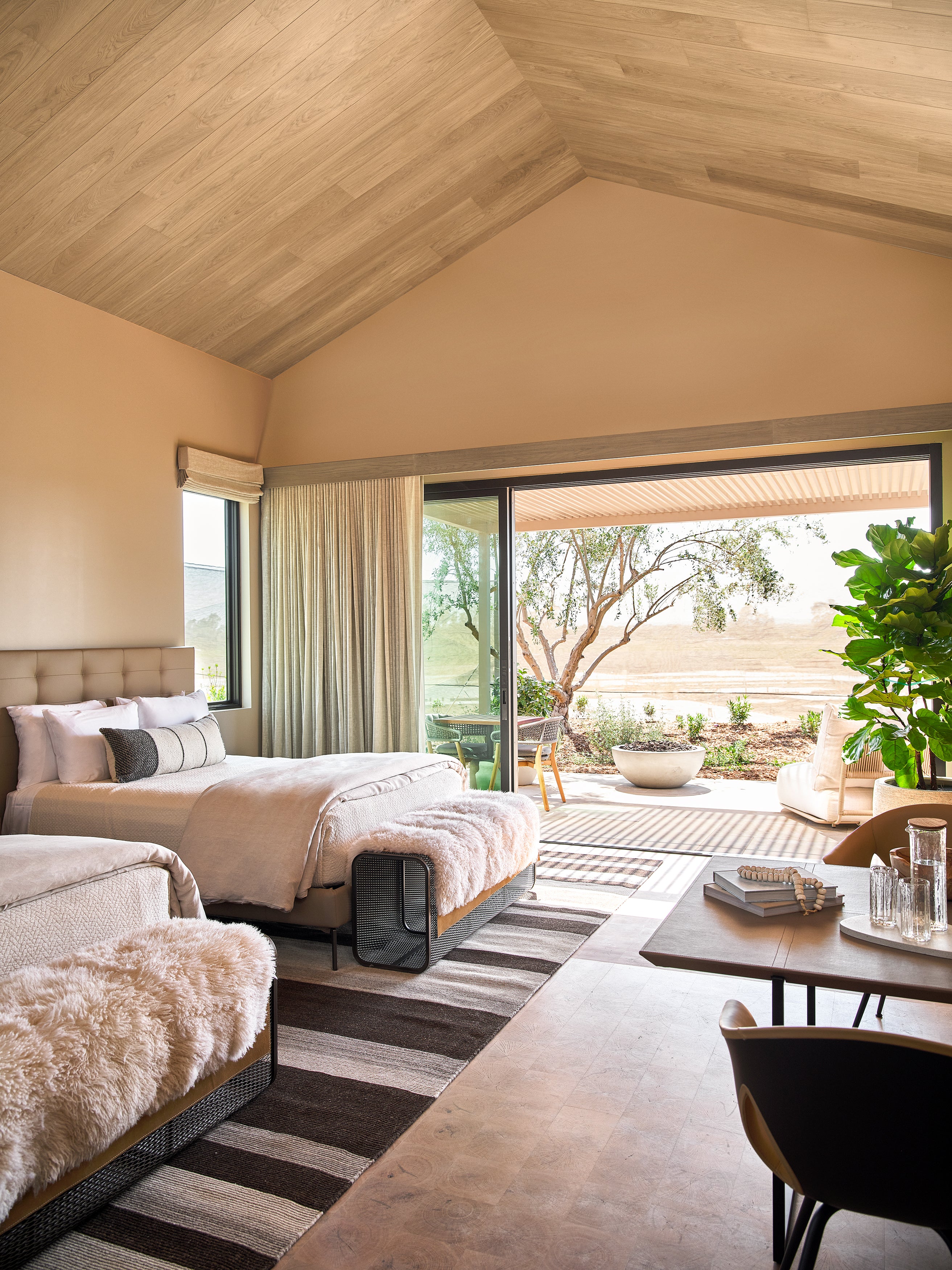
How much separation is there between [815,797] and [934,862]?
4.70 meters

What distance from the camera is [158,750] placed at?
4.27 m

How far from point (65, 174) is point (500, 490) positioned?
2.83 m

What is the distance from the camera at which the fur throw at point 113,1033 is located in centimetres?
175

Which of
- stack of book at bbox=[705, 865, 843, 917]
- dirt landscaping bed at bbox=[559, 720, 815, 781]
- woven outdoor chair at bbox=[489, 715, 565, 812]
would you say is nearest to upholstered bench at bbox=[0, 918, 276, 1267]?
stack of book at bbox=[705, 865, 843, 917]

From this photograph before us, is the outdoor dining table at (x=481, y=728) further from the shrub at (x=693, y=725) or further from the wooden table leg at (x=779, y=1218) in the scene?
the shrub at (x=693, y=725)

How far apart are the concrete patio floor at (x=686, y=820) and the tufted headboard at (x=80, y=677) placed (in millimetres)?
2599

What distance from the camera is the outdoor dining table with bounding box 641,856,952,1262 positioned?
1823 millimetres

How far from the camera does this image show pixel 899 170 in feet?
11.8

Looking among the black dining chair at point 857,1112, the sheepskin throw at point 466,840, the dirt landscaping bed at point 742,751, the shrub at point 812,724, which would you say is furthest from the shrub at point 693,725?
→ the black dining chair at point 857,1112

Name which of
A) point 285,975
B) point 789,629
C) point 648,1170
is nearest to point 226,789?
point 285,975

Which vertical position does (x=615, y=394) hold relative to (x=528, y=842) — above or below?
above

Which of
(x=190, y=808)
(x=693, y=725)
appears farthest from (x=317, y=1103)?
(x=693, y=725)

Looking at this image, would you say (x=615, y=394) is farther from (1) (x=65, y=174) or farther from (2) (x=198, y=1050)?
(2) (x=198, y=1050)

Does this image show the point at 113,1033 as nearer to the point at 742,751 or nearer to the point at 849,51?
the point at 849,51
